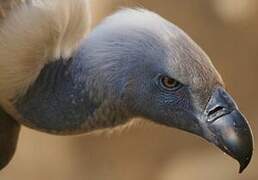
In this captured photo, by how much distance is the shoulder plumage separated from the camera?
1.90m

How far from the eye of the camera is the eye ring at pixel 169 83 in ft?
→ 6.20

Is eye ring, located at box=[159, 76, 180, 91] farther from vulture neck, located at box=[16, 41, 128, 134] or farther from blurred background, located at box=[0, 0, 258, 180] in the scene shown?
blurred background, located at box=[0, 0, 258, 180]

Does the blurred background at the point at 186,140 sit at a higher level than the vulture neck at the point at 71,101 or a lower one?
lower

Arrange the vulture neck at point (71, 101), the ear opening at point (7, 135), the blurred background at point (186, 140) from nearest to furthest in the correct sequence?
the vulture neck at point (71, 101), the ear opening at point (7, 135), the blurred background at point (186, 140)

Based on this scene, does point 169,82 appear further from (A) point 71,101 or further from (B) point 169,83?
(A) point 71,101

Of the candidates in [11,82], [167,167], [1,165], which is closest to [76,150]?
[167,167]

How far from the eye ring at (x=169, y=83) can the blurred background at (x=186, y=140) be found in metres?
2.30

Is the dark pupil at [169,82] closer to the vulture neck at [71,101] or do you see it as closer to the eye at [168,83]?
the eye at [168,83]

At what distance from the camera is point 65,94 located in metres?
2.03

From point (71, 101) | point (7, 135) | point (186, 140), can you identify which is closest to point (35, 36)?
point (71, 101)

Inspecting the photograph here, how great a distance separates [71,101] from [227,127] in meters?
0.35

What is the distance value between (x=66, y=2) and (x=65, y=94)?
204 mm

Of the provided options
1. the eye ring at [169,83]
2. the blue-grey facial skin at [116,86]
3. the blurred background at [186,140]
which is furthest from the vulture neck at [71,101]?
the blurred background at [186,140]

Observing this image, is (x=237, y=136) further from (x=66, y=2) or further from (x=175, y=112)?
(x=66, y=2)
